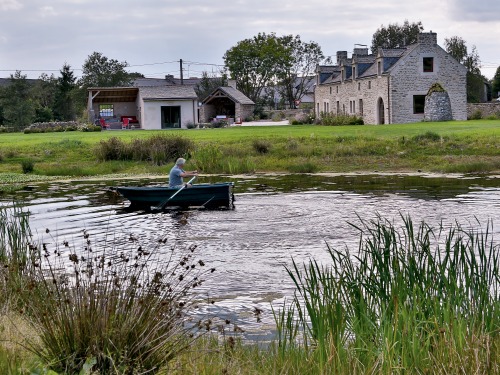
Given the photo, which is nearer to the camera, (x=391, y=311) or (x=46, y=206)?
(x=391, y=311)

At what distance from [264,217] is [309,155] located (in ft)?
52.0

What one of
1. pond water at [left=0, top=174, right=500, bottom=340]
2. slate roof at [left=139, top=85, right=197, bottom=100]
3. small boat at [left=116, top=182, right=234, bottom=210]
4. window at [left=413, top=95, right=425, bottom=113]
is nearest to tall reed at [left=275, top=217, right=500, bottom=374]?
pond water at [left=0, top=174, right=500, bottom=340]

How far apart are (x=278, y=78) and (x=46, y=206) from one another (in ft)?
249

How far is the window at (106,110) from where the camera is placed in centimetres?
7188

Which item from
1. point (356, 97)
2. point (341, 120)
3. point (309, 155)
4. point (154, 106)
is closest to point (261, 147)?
point (309, 155)

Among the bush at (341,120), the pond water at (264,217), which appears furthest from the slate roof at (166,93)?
the pond water at (264,217)

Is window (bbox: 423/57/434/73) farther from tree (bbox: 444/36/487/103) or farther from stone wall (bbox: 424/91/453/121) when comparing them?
tree (bbox: 444/36/487/103)

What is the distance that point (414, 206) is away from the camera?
858 inches

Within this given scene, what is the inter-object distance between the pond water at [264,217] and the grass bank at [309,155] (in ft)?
7.42

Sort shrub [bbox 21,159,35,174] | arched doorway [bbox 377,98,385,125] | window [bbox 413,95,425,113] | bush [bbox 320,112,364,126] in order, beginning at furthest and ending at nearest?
arched doorway [bbox 377,98,385,125], bush [bbox 320,112,364,126], window [bbox 413,95,425,113], shrub [bbox 21,159,35,174]

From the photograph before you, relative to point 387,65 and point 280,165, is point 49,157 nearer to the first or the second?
point 280,165

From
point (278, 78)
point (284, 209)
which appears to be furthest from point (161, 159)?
point (278, 78)

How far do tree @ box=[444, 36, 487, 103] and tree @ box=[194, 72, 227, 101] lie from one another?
26.4 meters

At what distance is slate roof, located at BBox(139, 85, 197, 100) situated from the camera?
64750 mm
